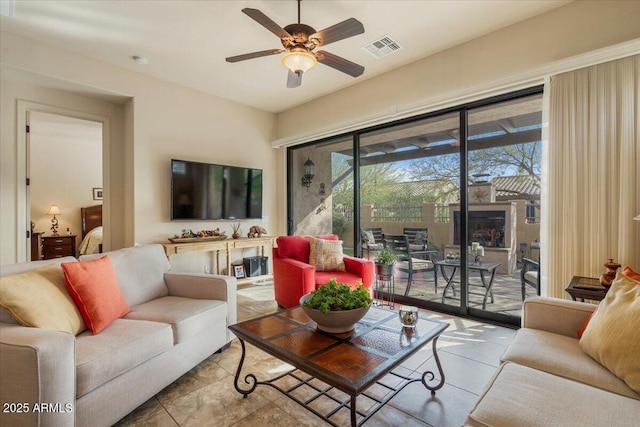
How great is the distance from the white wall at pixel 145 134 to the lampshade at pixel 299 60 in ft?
8.15

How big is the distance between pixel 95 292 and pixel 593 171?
12.1 feet

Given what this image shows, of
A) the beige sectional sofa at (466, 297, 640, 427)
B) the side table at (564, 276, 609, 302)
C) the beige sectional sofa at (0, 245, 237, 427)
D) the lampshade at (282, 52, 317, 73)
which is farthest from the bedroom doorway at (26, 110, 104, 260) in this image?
the side table at (564, 276, 609, 302)

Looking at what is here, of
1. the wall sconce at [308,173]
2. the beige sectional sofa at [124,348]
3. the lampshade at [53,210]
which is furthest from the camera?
the lampshade at [53,210]

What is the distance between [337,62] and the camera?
2.50 m

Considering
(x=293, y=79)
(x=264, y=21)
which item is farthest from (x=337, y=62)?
(x=264, y=21)

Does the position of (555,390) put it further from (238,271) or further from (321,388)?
(238,271)

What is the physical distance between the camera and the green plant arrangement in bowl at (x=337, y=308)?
1.64m

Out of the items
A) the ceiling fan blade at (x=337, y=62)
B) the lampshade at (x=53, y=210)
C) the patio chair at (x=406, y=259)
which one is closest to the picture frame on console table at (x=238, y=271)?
the patio chair at (x=406, y=259)

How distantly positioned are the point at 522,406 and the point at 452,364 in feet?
4.21

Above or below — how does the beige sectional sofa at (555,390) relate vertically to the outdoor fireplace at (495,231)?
→ below

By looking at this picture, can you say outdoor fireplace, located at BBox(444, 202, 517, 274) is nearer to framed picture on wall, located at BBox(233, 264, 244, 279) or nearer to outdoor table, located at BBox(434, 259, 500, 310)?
outdoor table, located at BBox(434, 259, 500, 310)

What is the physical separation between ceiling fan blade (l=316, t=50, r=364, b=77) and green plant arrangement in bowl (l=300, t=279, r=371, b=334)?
1853mm

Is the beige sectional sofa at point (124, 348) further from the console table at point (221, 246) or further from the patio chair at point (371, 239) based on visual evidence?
the patio chair at point (371, 239)

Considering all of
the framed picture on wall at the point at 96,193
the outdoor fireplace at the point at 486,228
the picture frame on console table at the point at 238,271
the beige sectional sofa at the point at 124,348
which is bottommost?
the picture frame on console table at the point at 238,271
